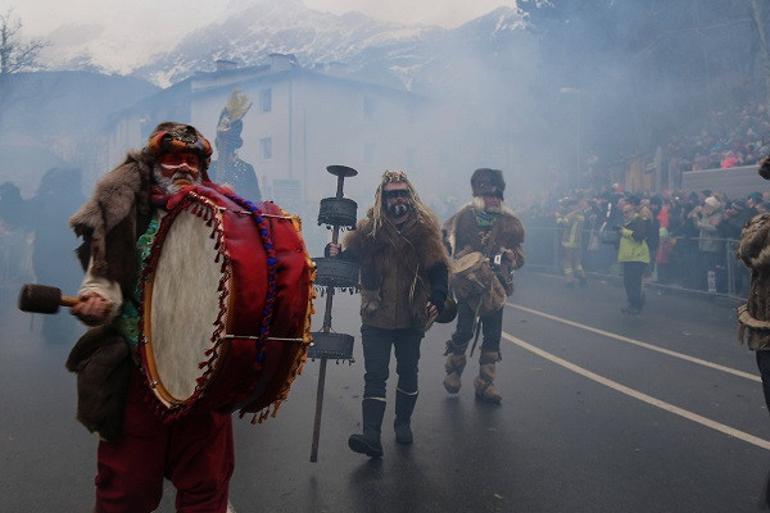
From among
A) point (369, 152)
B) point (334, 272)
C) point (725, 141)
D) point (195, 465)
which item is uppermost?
point (369, 152)

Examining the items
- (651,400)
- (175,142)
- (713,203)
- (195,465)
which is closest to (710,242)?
(713,203)

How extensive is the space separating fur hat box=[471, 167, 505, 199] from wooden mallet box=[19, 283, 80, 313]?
485cm

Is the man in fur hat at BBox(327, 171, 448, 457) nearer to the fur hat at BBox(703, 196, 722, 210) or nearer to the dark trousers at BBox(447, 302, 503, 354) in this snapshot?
the dark trousers at BBox(447, 302, 503, 354)

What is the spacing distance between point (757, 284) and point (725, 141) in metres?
18.8

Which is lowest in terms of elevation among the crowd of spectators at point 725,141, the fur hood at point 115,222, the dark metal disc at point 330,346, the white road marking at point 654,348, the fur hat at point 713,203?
the white road marking at point 654,348

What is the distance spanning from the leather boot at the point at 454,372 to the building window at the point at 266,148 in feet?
118

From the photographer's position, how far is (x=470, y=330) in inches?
260

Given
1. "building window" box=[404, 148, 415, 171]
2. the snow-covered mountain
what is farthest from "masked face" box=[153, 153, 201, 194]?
the snow-covered mountain

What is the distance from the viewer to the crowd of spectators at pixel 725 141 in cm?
1816

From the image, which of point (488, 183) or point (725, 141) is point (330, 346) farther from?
point (725, 141)

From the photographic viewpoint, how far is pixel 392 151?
145 ft

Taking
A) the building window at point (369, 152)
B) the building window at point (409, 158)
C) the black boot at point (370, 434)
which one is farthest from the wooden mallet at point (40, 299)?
the building window at point (409, 158)

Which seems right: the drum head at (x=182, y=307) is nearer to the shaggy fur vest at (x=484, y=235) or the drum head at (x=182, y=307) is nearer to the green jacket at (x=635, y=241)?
the shaggy fur vest at (x=484, y=235)

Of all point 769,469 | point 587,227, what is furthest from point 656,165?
point 769,469
